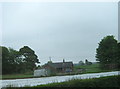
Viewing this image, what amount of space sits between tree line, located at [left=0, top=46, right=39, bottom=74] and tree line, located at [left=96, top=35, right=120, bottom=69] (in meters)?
6.57

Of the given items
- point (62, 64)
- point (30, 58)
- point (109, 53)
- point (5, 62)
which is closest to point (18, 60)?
point (5, 62)

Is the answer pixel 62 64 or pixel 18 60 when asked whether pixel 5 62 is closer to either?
pixel 18 60

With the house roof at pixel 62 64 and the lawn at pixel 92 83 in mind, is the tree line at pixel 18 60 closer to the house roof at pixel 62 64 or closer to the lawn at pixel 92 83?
the house roof at pixel 62 64

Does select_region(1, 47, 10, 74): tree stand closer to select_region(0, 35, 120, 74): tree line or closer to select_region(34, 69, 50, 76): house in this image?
select_region(0, 35, 120, 74): tree line

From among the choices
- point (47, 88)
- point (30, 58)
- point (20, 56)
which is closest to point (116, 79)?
point (47, 88)

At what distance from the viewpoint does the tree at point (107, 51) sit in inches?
748

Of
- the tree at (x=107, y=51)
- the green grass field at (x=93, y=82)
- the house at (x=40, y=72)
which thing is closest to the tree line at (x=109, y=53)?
the tree at (x=107, y=51)

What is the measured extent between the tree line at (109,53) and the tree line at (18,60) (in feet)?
21.5

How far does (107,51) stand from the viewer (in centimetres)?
2041

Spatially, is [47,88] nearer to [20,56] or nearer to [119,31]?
[119,31]

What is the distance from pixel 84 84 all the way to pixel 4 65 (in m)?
9.53

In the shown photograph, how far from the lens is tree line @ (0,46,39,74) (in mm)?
15609

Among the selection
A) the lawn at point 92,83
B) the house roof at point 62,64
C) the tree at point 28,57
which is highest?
the tree at point 28,57

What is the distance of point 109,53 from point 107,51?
65cm
